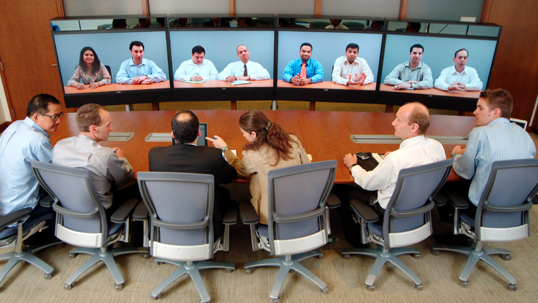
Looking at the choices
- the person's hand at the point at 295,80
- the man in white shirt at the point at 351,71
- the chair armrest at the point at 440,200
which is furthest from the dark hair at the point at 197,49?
the chair armrest at the point at 440,200

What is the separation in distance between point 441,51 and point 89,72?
4.89m

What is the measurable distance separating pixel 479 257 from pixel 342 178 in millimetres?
1265

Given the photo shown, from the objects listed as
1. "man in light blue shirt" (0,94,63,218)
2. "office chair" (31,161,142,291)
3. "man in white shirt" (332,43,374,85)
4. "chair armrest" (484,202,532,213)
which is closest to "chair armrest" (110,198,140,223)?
"office chair" (31,161,142,291)

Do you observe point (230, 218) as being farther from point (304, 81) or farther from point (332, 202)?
point (304, 81)

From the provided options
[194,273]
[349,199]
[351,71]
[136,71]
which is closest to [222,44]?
[136,71]

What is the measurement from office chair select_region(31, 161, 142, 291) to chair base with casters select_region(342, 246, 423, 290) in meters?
1.73

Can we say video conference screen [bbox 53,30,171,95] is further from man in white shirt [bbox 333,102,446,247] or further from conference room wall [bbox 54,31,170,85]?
man in white shirt [bbox 333,102,446,247]

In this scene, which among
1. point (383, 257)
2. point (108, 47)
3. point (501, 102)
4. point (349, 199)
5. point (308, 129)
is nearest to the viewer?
point (501, 102)

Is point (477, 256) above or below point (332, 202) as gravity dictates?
below

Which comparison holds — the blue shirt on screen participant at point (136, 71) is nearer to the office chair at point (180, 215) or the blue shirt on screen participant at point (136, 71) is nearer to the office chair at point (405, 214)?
the office chair at point (180, 215)

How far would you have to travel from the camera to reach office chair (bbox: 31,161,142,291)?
2150 millimetres

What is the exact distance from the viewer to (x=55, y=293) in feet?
8.34

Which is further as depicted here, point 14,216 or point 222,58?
point 222,58

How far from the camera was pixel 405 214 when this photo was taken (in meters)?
2.36
